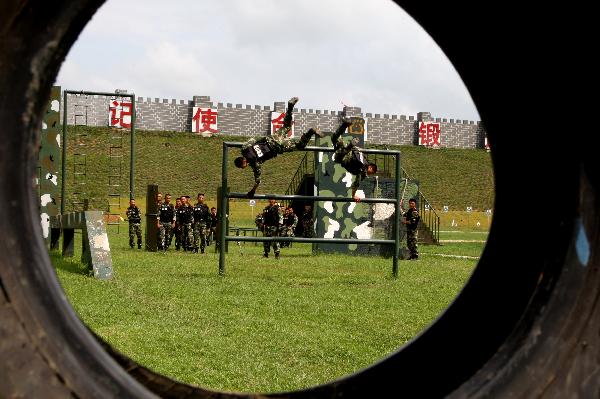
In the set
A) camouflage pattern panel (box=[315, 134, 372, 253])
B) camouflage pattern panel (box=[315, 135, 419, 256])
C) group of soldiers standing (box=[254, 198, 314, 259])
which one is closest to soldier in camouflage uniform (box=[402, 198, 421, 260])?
camouflage pattern panel (box=[315, 135, 419, 256])

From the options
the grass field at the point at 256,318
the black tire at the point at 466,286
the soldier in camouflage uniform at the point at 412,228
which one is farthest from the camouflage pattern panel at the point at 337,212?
the black tire at the point at 466,286

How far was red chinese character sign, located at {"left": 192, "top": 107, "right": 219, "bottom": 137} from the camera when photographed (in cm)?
4434

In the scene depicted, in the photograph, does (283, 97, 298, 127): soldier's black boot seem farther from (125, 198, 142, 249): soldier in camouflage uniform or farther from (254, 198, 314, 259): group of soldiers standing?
(125, 198, 142, 249): soldier in camouflage uniform

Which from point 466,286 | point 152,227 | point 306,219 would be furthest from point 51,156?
point 466,286

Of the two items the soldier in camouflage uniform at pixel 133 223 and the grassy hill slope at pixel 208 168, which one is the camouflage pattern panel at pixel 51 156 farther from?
the grassy hill slope at pixel 208 168

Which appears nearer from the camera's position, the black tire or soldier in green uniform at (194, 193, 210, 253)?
the black tire

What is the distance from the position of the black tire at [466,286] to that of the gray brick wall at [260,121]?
3977 centimetres

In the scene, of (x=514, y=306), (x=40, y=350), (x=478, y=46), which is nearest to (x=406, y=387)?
(x=514, y=306)

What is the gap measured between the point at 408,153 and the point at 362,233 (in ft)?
106

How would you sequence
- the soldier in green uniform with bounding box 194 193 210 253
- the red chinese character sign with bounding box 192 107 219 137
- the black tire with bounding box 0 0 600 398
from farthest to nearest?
the red chinese character sign with bounding box 192 107 219 137 < the soldier in green uniform with bounding box 194 193 210 253 < the black tire with bounding box 0 0 600 398

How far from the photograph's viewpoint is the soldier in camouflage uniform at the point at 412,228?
13.5m

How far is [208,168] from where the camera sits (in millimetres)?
41375

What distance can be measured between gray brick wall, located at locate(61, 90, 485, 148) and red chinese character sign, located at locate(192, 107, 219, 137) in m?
0.27

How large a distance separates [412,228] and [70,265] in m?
6.72
